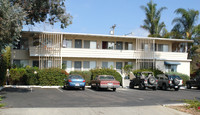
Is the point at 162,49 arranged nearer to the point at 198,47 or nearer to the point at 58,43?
the point at 198,47

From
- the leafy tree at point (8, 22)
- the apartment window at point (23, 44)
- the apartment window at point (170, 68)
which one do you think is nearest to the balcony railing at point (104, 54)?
the apartment window at point (170, 68)

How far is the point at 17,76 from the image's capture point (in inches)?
977

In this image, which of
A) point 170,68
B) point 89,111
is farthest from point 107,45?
point 89,111

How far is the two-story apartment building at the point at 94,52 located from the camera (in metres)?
29.3

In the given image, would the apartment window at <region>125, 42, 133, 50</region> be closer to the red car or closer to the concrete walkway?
the red car

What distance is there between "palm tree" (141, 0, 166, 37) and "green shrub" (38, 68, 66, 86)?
21314 millimetres

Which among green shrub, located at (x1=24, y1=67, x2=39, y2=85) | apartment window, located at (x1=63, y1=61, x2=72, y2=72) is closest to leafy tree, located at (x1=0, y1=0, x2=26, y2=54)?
green shrub, located at (x1=24, y1=67, x2=39, y2=85)

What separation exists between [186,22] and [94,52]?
58.8 feet

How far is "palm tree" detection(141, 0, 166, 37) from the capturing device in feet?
133

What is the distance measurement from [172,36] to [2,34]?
31.9 metres

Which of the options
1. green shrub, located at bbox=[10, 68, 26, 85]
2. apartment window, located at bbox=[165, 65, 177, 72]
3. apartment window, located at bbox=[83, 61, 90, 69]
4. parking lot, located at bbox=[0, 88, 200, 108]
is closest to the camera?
parking lot, located at bbox=[0, 88, 200, 108]

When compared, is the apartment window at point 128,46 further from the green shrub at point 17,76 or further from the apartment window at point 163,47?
the green shrub at point 17,76

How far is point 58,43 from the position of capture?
2941 centimetres

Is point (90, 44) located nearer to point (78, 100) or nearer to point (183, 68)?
point (183, 68)
